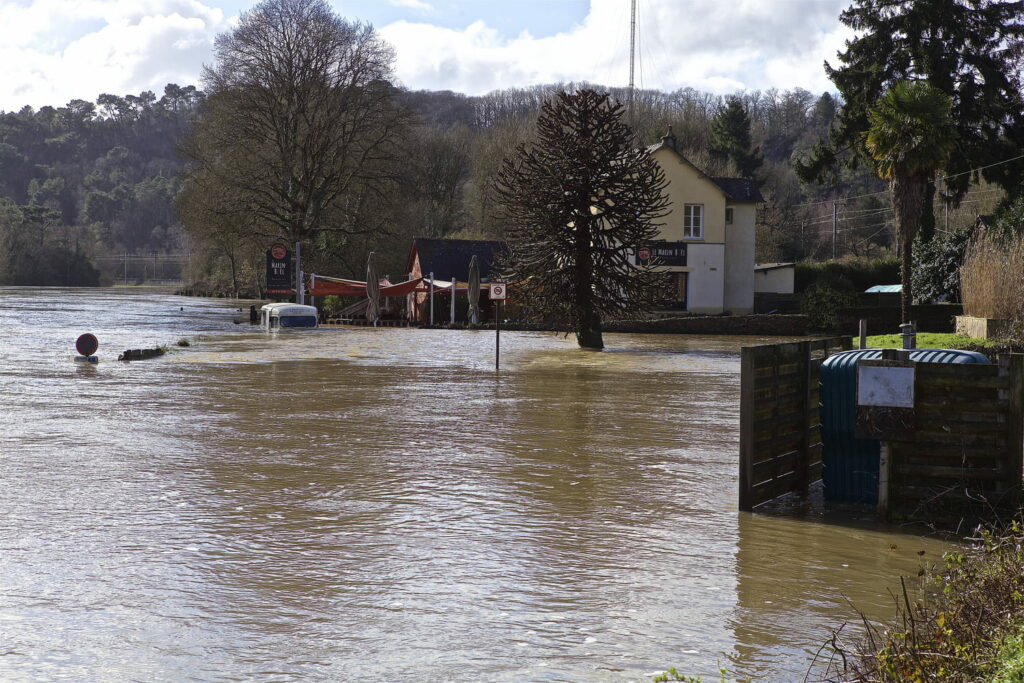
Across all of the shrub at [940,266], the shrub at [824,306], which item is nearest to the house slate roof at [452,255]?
the shrub at [824,306]

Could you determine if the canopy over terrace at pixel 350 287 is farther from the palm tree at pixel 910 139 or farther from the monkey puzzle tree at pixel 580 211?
the palm tree at pixel 910 139

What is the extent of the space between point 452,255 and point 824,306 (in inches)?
852

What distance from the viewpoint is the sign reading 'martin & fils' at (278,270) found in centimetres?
5203

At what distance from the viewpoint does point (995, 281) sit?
28469 mm

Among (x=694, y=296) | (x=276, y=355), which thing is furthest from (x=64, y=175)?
(x=276, y=355)

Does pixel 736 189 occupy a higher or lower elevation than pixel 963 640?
higher

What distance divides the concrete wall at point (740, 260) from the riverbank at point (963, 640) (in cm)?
5154

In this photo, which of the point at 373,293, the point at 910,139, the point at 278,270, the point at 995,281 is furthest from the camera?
the point at 278,270

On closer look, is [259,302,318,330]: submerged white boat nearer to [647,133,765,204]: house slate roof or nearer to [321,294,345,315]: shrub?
[321,294,345,315]: shrub

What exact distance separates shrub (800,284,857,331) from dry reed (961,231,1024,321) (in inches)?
475

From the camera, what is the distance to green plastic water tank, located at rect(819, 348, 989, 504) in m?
9.80

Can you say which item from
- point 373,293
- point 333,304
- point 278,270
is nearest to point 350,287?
point 278,270

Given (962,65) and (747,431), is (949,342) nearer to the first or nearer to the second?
(747,431)

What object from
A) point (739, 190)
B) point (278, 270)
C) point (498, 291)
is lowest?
point (498, 291)
